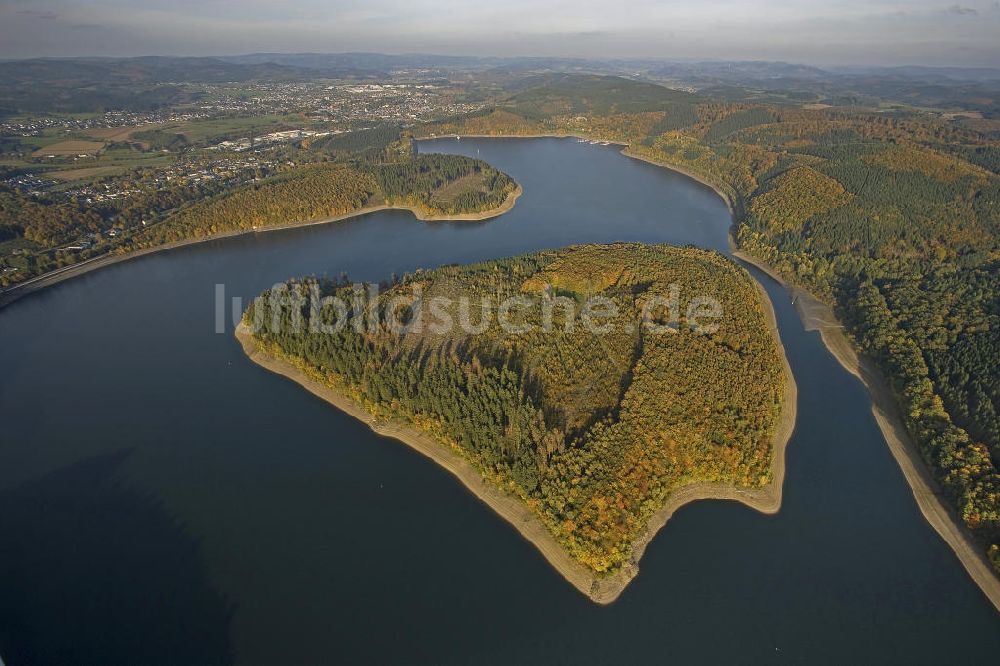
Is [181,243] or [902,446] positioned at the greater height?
[181,243]

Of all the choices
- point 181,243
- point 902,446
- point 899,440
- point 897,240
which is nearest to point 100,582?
point 902,446

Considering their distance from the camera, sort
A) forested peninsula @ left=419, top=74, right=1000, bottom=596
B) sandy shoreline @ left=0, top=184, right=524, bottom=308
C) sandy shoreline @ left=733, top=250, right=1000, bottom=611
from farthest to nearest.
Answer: sandy shoreline @ left=0, top=184, right=524, bottom=308 < forested peninsula @ left=419, top=74, right=1000, bottom=596 < sandy shoreline @ left=733, top=250, right=1000, bottom=611

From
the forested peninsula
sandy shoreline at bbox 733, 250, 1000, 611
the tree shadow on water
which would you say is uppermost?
the forested peninsula

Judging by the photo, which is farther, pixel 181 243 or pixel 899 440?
pixel 181 243

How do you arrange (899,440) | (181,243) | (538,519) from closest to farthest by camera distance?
(538,519) → (899,440) → (181,243)

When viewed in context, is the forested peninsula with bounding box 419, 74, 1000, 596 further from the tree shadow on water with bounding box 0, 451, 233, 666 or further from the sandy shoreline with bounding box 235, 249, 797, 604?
the tree shadow on water with bounding box 0, 451, 233, 666

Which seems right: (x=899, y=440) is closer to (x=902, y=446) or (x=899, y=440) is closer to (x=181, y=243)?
(x=902, y=446)

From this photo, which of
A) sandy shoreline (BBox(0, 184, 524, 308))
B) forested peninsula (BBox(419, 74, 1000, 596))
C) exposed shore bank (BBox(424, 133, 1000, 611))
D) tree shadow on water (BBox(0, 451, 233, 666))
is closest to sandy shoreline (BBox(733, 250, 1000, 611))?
exposed shore bank (BBox(424, 133, 1000, 611))

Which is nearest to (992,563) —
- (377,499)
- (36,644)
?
(377,499)
